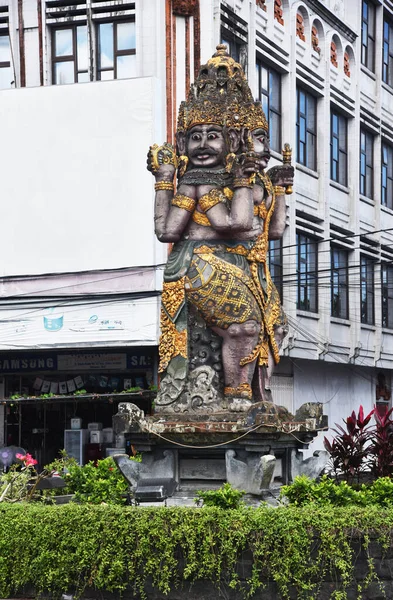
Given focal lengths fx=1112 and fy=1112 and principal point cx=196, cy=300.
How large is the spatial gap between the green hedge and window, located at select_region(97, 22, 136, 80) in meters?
18.9

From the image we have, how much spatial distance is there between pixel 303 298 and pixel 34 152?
9.47 m

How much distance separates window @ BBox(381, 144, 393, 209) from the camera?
40.7 meters

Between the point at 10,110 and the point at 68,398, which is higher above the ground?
the point at 10,110

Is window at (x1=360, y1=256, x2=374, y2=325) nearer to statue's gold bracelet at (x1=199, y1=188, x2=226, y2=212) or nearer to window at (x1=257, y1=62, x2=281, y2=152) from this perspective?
window at (x1=257, y1=62, x2=281, y2=152)

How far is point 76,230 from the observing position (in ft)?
94.9

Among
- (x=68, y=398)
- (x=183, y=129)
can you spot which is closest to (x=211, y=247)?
(x=183, y=129)

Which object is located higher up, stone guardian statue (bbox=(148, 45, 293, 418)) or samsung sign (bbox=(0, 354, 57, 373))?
stone guardian statue (bbox=(148, 45, 293, 418))

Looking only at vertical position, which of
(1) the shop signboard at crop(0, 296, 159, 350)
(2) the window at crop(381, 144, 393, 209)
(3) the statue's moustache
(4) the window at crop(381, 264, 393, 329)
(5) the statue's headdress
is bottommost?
(1) the shop signboard at crop(0, 296, 159, 350)

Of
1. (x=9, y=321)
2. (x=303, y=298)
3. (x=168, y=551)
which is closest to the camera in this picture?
(x=168, y=551)

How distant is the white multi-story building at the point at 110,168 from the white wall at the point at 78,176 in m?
0.04

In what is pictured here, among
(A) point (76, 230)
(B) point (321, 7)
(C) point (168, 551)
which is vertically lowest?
(C) point (168, 551)

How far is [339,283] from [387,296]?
4847mm

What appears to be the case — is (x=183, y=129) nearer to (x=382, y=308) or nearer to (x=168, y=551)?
(x=168, y=551)

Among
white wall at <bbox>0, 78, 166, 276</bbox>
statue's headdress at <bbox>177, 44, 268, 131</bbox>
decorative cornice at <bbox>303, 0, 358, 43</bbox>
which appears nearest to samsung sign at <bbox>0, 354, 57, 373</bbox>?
white wall at <bbox>0, 78, 166, 276</bbox>
